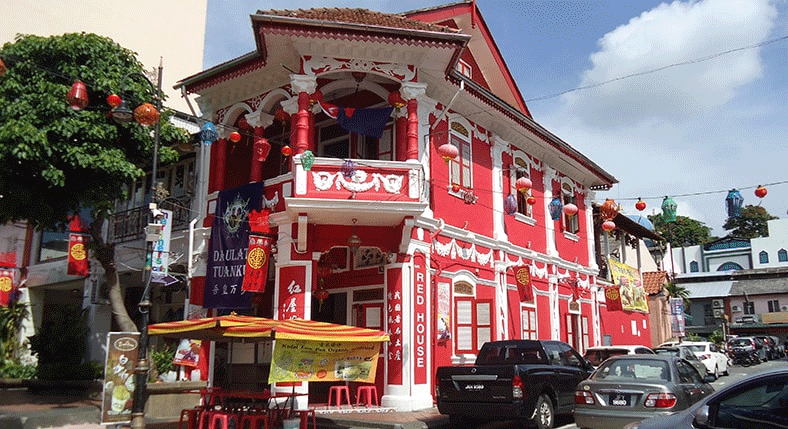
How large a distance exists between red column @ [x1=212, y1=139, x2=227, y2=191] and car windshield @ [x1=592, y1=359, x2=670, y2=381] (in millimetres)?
11383

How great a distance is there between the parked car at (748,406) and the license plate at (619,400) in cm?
377

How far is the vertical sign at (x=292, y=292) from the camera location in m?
14.5

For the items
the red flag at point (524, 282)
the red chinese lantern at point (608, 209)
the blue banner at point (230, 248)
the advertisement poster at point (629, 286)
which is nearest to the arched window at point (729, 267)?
the advertisement poster at point (629, 286)

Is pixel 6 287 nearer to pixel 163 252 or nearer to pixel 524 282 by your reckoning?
pixel 163 252

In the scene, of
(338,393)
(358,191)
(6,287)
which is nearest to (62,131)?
(358,191)

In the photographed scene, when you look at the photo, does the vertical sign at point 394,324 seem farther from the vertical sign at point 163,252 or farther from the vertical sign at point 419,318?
the vertical sign at point 163,252

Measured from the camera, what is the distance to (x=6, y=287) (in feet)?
79.9

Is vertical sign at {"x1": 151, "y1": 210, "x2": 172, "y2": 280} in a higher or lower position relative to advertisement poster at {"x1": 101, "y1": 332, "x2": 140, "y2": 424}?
higher

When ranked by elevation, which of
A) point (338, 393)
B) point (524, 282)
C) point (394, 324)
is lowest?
point (338, 393)

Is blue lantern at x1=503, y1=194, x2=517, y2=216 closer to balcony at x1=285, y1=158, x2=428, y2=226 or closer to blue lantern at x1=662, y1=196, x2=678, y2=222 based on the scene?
blue lantern at x1=662, y1=196, x2=678, y2=222

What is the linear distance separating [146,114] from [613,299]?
19.6 metres

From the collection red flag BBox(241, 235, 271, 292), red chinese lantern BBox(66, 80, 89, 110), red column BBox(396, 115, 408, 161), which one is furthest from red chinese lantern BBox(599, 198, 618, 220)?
red chinese lantern BBox(66, 80, 89, 110)

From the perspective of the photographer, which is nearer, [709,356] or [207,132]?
[207,132]

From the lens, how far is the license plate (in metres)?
9.72
